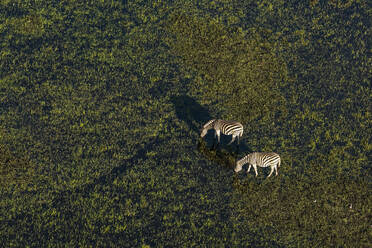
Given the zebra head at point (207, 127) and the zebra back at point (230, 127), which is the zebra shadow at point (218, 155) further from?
the zebra back at point (230, 127)

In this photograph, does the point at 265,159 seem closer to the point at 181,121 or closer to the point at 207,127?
the point at 207,127

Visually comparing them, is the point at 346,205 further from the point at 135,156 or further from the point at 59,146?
the point at 59,146

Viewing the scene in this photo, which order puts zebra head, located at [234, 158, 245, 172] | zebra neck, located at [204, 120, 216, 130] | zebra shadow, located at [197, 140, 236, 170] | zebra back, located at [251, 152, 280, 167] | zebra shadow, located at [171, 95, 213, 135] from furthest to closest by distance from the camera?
zebra shadow, located at [171, 95, 213, 135] → zebra neck, located at [204, 120, 216, 130] → zebra shadow, located at [197, 140, 236, 170] → zebra head, located at [234, 158, 245, 172] → zebra back, located at [251, 152, 280, 167]

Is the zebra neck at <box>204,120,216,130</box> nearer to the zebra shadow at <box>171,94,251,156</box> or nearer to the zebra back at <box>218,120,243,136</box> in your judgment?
the zebra back at <box>218,120,243,136</box>

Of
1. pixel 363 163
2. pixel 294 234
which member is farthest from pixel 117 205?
pixel 363 163

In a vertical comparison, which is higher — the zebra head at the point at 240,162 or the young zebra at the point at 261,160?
the young zebra at the point at 261,160

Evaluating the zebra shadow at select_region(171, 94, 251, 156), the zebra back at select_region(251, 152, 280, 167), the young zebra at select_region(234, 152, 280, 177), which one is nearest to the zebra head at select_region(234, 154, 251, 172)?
the young zebra at select_region(234, 152, 280, 177)

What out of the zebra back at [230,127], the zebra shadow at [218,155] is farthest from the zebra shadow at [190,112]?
the zebra back at [230,127]
